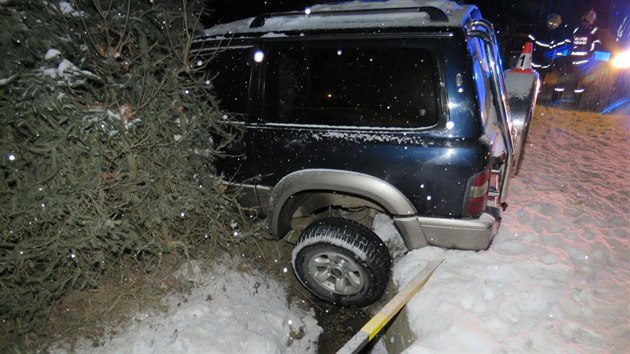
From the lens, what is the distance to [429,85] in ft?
7.84

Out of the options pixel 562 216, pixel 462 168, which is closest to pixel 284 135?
pixel 462 168

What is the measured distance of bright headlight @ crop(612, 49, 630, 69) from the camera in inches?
310

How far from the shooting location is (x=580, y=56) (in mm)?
8062

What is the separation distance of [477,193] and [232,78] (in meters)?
2.16

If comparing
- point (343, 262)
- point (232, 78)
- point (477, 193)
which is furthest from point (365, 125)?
point (232, 78)

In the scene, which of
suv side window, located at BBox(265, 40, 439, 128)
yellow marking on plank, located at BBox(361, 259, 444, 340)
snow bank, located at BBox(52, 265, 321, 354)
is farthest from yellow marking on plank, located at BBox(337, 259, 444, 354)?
suv side window, located at BBox(265, 40, 439, 128)

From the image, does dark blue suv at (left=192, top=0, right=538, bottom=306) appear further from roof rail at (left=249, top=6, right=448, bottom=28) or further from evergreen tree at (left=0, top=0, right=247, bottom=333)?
evergreen tree at (left=0, top=0, right=247, bottom=333)

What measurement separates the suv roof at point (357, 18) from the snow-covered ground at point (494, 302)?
5.65 feet

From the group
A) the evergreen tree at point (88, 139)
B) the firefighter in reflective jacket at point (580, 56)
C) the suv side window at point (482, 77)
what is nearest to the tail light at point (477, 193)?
the suv side window at point (482, 77)

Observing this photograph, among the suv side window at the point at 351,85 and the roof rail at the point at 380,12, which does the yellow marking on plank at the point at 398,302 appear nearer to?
the suv side window at the point at 351,85

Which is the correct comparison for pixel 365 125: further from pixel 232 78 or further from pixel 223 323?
pixel 223 323

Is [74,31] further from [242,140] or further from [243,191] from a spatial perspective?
[243,191]

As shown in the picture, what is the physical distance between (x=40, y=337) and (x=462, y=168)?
10.6 ft

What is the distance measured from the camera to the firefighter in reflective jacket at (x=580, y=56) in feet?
26.3
